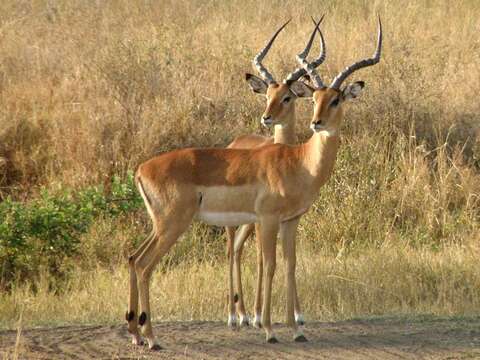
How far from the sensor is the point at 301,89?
29.4 feet

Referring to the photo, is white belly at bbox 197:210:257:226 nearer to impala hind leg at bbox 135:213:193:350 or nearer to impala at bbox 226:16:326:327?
impala hind leg at bbox 135:213:193:350

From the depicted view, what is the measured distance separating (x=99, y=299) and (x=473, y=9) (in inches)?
452

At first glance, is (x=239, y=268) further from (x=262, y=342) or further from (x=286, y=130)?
(x=286, y=130)

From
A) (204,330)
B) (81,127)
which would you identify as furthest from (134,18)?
(204,330)

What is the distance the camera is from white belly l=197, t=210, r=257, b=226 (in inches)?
311

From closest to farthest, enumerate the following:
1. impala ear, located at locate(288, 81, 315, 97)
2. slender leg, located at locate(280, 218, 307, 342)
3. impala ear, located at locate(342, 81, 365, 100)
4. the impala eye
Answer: slender leg, located at locate(280, 218, 307, 342) → the impala eye → impala ear, located at locate(342, 81, 365, 100) → impala ear, located at locate(288, 81, 315, 97)

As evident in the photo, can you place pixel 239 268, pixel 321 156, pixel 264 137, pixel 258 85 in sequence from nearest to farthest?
1. pixel 321 156
2. pixel 239 268
3. pixel 264 137
4. pixel 258 85

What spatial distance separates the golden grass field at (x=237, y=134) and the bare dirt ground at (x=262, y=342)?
75 centimetres

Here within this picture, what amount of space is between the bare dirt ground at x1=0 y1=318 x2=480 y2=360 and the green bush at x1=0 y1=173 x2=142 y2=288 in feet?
9.72

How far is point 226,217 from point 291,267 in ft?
2.23

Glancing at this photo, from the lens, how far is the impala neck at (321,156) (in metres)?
8.05

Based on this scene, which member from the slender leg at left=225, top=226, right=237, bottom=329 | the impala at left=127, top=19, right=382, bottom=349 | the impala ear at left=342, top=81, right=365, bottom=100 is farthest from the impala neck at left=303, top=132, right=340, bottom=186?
the slender leg at left=225, top=226, right=237, bottom=329

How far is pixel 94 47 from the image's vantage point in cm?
1689

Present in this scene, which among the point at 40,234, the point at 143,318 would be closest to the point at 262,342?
the point at 143,318
